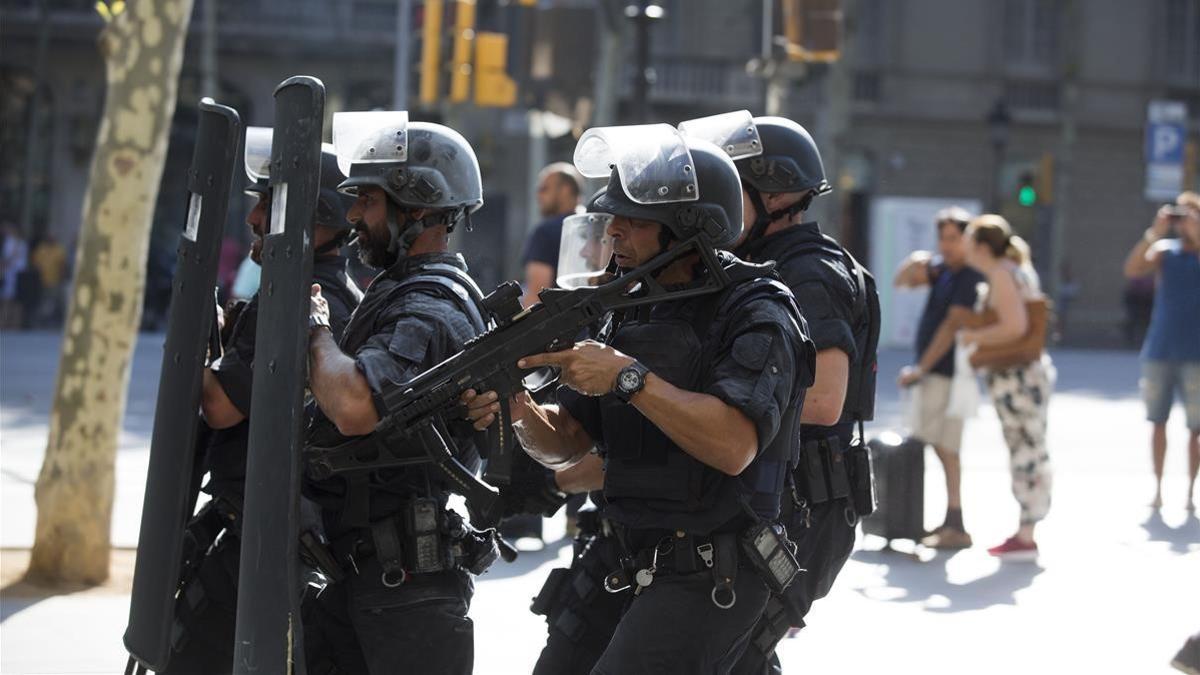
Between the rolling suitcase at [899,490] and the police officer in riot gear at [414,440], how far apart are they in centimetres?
549

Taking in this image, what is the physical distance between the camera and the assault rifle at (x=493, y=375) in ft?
11.7

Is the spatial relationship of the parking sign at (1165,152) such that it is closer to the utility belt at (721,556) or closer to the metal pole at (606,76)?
the metal pole at (606,76)

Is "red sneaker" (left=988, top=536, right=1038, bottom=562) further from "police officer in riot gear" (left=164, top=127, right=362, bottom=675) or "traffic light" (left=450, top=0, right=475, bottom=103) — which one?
"traffic light" (left=450, top=0, right=475, bottom=103)

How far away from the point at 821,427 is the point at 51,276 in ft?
84.2

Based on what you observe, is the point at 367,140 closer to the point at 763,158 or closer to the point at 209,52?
the point at 763,158

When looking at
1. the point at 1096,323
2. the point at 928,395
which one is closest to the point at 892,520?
the point at 928,395

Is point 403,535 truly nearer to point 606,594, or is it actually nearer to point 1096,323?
point 606,594

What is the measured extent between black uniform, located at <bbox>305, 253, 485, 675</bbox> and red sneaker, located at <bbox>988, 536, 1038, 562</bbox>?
5.70 m

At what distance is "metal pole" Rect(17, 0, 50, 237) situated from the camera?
33438mm

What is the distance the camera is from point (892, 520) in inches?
369

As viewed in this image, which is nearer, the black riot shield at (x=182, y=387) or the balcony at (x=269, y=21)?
the black riot shield at (x=182, y=387)

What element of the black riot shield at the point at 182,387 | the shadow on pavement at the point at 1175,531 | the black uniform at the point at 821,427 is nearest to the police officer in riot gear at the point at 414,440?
the black riot shield at the point at 182,387

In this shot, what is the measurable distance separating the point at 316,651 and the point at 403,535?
1.17ft

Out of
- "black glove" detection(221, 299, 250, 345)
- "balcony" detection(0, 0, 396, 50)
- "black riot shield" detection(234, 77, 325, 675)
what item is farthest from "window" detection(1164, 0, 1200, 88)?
"black riot shield" detection(234, 77, 325, 675)
